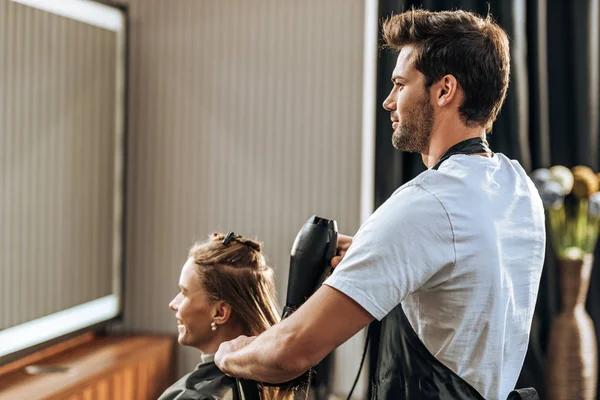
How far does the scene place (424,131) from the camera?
52.6 inches

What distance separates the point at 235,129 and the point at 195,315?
1463mm

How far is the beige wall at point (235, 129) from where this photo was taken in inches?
124

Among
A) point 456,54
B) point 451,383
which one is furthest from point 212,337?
point 456,54

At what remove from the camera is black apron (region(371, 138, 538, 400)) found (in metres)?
1.24

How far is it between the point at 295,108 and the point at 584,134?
3.90 feet

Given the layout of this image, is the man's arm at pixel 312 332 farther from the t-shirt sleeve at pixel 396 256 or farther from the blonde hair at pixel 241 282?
the blonde hair at pixel 241 282

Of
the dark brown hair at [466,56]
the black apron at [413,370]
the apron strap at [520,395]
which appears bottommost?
the apron strap at [520,395]

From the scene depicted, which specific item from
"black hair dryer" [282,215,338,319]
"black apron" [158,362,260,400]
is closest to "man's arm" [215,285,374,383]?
"black hair dryer" [282,215,338,319]

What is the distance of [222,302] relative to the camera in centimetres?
187

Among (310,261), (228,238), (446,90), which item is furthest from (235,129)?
(446,90)

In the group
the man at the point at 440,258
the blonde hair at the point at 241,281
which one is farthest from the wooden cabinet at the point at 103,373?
the man at the point at 440,258

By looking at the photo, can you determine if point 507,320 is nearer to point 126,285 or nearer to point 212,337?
point 212,337

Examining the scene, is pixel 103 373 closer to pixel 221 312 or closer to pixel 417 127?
pixel 221 312

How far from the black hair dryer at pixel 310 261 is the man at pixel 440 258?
0.03 m
